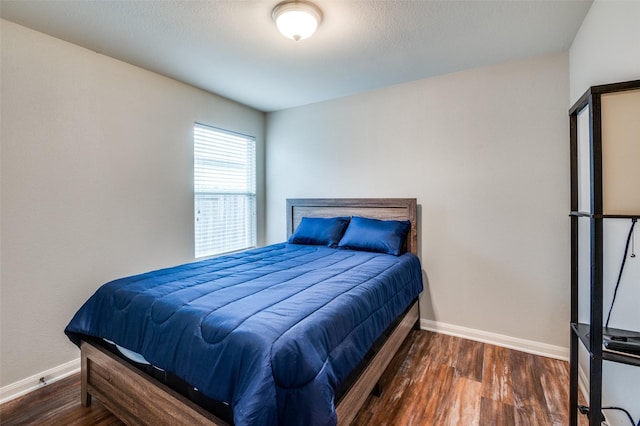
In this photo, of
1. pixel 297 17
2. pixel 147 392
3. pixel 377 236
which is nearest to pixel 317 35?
pixel 297 17

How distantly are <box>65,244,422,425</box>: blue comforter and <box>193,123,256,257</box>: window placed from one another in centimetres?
124

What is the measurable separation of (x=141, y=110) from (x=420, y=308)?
327cm

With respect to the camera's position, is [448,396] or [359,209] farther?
[359,209]

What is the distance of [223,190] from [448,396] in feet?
9.83

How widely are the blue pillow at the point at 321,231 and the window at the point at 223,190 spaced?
0.86 meters

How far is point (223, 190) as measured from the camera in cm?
364

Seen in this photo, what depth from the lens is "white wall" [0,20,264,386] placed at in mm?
2041

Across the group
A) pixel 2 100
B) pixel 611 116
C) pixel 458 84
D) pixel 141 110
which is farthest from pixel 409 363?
pixel 2 100

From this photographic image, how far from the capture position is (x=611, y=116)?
1178 millimetres

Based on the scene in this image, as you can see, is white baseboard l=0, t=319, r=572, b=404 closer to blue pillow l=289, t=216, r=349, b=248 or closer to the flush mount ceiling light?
blue pillow l=289, t=216, r=349, b=248

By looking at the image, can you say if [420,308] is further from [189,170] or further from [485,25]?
[189,170]

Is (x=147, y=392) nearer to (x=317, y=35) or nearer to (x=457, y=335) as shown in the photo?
(x=317, y=35)

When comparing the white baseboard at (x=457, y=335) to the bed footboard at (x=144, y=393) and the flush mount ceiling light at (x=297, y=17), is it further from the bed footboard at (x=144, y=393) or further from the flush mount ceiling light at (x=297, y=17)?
the flush mount ceiling light at (x=297, y=17)

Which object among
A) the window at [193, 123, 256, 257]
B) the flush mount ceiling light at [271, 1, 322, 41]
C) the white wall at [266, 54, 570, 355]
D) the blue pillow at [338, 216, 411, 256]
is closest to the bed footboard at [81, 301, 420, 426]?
the blue pillow at [338, 216, 411, 256]
